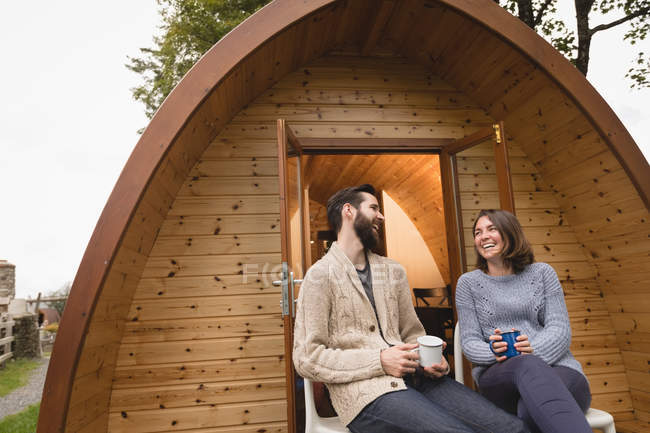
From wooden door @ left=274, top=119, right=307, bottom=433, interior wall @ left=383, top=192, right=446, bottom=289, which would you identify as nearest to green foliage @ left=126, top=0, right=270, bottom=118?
interior wall @ left=383, top=192, right=446, bottom=289

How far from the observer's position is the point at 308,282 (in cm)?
176

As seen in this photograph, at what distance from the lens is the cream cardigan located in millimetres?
1573

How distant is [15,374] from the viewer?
8.31 m

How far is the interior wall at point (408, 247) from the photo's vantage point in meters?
6.38

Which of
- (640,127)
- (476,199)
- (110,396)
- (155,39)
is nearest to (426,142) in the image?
(476,199)

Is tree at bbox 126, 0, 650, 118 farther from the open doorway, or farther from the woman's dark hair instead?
the woman's dark hair

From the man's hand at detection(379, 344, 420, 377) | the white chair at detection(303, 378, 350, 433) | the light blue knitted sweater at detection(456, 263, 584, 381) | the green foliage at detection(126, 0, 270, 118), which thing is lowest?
the white chair at detection(303, 378, 350, 433)

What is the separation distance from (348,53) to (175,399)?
9.87 feet

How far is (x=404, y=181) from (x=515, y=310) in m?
4.07

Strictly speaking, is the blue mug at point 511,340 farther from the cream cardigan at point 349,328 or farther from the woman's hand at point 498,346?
the cream cardigan at point 349,328

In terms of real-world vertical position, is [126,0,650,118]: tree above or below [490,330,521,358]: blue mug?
above

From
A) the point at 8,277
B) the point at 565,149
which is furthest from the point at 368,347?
the point at 8,277

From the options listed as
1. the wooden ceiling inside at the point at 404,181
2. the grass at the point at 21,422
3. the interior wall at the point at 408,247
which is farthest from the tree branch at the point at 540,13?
the grass at the point at 21,422

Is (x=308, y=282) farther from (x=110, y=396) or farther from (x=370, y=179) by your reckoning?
(x=370, y=179)
